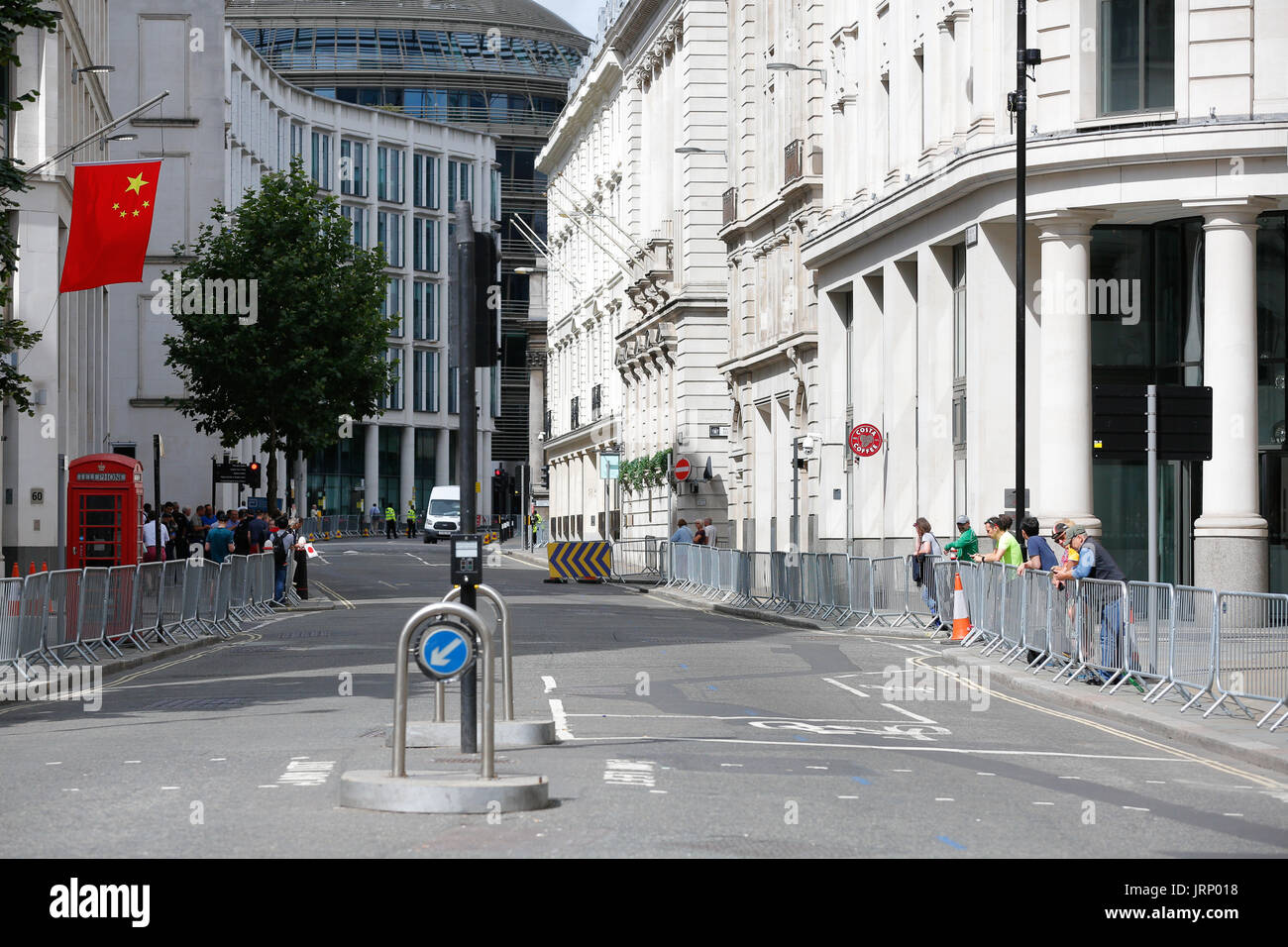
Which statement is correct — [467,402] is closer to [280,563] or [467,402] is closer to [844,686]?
[844,686]

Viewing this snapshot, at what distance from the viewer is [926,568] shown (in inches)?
1216

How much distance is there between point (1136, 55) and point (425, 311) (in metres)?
88.9

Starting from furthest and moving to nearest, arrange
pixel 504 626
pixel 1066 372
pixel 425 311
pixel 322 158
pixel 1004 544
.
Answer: pixel 425 311 < pixel 322 158 < pixel 1066 372 < pixel 1004 544 < pixel 504 626

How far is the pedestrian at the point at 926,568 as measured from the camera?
3034cm

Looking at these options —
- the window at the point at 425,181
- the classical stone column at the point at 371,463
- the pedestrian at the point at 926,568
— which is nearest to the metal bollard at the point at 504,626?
→ the pedestrian at the point at 926,568

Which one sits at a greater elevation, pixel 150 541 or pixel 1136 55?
pixel 1136 55

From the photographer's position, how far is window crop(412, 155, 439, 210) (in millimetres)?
119312

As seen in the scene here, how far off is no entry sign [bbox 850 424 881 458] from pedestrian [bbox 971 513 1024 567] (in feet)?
23.1

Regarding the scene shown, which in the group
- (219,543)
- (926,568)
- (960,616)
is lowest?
(960,616)

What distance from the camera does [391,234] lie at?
Answer: 11825cm

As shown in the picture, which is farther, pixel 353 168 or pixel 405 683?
pixel 353 168

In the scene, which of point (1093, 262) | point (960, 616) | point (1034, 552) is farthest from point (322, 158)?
point (1034, 552)

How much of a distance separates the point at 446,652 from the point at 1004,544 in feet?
55.9

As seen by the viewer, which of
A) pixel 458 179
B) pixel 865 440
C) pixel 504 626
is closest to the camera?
pixel 504 626
